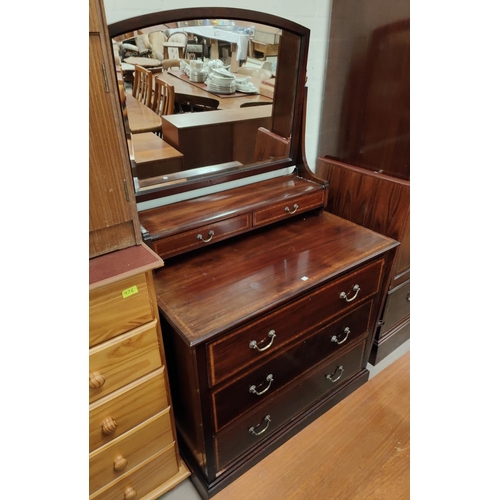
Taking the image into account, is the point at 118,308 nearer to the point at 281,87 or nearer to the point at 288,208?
the point at 288,208

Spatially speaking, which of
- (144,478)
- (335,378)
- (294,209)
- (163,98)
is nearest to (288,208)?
(294,209)

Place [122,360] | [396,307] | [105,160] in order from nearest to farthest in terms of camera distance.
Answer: [105,160] < [122,360] < [396,307]

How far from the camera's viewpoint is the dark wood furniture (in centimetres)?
147

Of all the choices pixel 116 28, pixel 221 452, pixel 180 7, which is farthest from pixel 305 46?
pixel 221 452

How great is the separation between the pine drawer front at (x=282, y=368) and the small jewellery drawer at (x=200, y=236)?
0.46 meters

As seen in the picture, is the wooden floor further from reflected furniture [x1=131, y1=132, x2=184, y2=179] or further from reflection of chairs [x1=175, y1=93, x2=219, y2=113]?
reflection of chairs [x1=175, y1=93, x2=219, y2=113]

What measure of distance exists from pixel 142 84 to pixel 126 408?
0.97m

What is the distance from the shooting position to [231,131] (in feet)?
4.78

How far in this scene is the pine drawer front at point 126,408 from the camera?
1012 mm

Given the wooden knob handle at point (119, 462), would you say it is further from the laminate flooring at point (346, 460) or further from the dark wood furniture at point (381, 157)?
the dark wood furniture at point (381, 157)

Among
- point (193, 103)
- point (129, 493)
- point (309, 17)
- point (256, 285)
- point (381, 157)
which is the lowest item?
point (129, 493)

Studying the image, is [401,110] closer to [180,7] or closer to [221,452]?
[180,7]

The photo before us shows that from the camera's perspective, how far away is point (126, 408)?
1.07 metres

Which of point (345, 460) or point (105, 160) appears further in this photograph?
point (345, 460)
